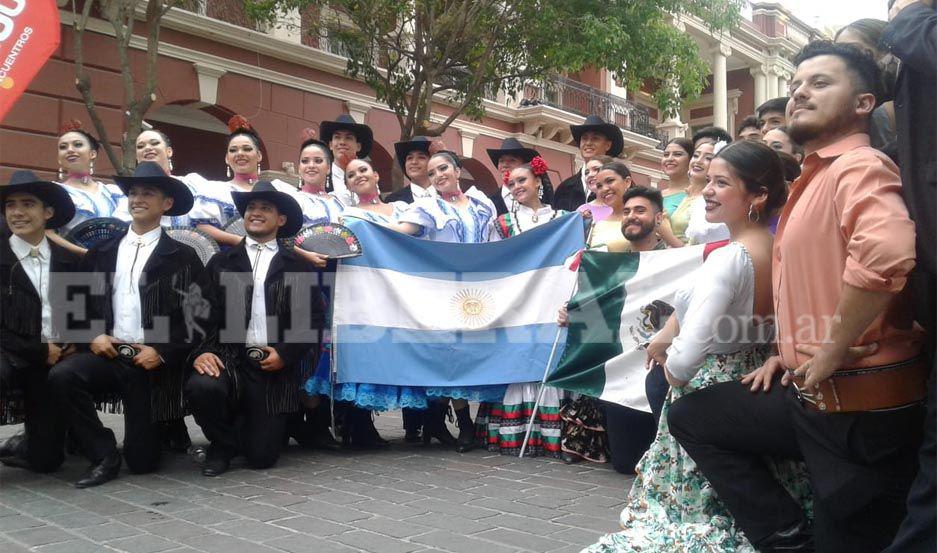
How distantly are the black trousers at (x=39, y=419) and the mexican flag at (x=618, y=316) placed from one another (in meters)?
3.19

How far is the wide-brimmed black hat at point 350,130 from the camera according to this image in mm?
7738

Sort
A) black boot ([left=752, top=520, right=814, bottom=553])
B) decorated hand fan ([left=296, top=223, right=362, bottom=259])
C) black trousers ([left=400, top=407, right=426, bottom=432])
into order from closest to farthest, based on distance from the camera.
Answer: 1. black boot ([left=752, top=520, right=814, bottom=553])
2. decorated hand fan ([left=296, top=223, right=362, bottom=259])
3. black trousers ([left=400, top=407, right=426, bottom=432])

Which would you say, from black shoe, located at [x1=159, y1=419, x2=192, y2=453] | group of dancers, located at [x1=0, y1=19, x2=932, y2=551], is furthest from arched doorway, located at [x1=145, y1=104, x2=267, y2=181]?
black shoe, located at [x1=159, y1=419, x2=192, y2=453]

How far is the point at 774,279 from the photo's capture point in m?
3.11

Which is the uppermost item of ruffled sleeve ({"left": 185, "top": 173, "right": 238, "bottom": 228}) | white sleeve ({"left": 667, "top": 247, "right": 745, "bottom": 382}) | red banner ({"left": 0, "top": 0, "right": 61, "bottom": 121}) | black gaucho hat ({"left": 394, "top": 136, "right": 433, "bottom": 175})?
red banner ({"left": 0, "top": 0, "right": 61, "bottom": 121})

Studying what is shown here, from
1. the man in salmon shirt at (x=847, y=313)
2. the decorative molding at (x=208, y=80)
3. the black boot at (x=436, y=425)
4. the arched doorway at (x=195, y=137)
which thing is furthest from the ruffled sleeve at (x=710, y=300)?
the arched doorway at (x=195, y=137)

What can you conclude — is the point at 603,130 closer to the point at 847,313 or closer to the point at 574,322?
the point at 574,322

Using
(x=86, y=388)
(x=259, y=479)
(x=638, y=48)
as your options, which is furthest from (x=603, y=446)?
(x=638, y=48)

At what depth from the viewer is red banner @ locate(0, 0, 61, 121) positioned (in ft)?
22.8

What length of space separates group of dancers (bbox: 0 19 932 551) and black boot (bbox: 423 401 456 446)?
3 centimetres

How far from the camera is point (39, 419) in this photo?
17.5 feet

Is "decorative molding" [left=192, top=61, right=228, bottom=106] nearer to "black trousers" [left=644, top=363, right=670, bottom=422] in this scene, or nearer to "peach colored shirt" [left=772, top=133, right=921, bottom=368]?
"black trousers" [left=644, top=363, right=670, bottom=422]

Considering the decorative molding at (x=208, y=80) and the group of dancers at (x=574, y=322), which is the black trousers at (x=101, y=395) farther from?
the decorative molding at (x=208, y=80)

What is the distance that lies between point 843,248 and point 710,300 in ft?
2.45
